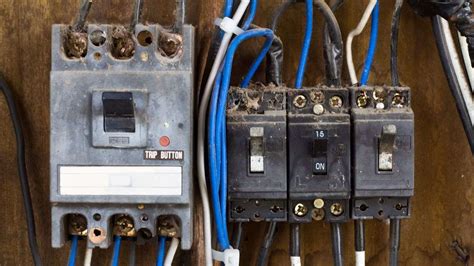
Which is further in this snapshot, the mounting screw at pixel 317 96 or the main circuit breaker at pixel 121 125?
the mounting screw at pixel 317 96

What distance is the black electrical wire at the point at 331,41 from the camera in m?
1.13

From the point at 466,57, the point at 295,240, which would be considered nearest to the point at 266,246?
the point at 295,240

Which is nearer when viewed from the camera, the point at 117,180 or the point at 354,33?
the point at 117,180

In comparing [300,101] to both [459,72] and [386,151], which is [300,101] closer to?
[386,151]

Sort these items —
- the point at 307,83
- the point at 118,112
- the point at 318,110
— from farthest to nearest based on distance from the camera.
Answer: the point at 307,83 → the point at 318,110 → the point at 118,112

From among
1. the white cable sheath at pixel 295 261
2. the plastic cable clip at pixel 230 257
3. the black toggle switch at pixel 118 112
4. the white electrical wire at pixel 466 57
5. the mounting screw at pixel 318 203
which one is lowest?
the white cable sheath at pixel 295 261

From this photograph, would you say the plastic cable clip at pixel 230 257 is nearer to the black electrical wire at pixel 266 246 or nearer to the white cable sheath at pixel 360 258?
the black electrical wire at pixel 266 246

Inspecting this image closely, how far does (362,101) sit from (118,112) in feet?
1.38

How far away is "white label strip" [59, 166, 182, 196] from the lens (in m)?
1.02

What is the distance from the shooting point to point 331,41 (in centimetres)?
115

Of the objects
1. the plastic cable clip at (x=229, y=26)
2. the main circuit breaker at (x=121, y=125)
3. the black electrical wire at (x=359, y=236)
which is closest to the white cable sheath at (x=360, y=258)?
the black electrical wire at (x=359, y=236)

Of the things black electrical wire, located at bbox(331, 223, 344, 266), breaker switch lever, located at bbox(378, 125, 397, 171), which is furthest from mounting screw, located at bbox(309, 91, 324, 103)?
black electrical wire, located at bbox(331, 223, 344, 266)

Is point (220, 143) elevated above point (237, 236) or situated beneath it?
elevated above

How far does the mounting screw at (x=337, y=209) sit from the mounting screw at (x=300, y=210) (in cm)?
5
